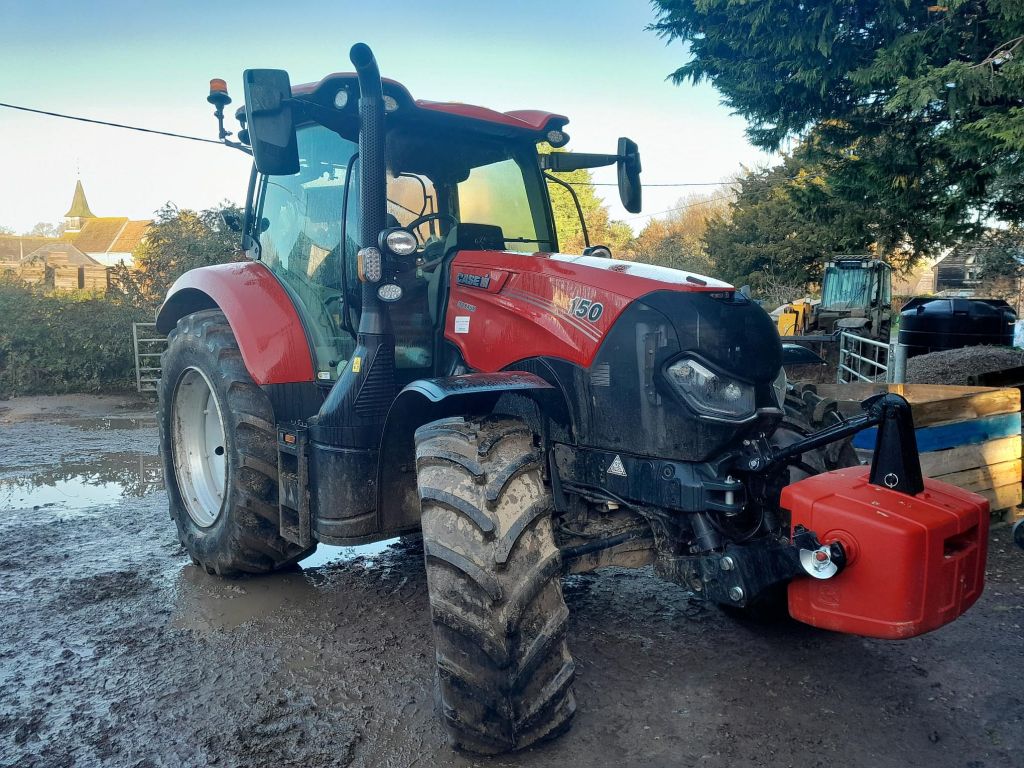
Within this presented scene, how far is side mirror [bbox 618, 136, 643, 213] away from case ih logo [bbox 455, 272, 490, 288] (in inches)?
48.2

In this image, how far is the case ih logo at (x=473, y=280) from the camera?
11.5 ft

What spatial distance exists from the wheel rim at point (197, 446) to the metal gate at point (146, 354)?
23.9ft

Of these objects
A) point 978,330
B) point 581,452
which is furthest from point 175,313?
point 978,330

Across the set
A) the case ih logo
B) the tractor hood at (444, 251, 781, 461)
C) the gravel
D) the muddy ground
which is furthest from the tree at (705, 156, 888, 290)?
the tractor hood at (444, 251, 781, 461)

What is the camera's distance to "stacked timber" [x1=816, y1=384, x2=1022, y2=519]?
16.9ft

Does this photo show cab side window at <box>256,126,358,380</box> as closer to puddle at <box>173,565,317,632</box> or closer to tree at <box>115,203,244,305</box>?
puddle at <box>173,565,317,632</box>

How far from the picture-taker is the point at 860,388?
5902 mm

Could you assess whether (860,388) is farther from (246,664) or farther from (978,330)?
(978,330)

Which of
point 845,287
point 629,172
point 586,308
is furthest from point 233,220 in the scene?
point 845,287

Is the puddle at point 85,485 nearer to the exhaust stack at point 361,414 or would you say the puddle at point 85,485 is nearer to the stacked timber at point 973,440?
the exhaust stack at point 361,414

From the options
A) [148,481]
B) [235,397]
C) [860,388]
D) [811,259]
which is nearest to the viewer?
[235,397]

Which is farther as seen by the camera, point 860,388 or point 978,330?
point 978,330

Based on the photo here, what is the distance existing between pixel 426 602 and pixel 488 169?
221cm

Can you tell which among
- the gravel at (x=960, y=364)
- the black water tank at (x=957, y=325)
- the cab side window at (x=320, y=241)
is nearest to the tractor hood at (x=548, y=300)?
the cab side window at (x=320, y=241)
